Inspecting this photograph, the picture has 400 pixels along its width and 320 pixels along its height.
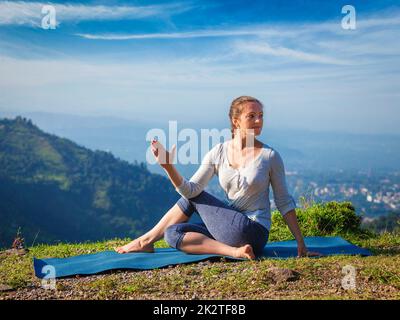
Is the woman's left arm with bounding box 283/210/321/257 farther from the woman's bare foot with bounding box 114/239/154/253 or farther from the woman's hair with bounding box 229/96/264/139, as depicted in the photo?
the woman's bare foot with bounding box 114/239/154/253

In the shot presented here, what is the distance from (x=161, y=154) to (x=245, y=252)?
145 cm

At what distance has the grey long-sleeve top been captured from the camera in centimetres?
669

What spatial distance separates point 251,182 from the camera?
666cm

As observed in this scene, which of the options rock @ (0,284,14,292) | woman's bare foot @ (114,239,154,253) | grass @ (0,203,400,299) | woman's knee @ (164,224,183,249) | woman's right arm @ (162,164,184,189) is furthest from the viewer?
woman's bare foot @ (114,239,154,253)

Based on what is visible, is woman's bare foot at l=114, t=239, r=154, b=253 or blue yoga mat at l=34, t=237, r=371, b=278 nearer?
blue yoga mat at l=34, t=237, r=371, b=278

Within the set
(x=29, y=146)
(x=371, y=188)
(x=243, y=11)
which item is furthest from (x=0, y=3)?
(x=243, y=11)

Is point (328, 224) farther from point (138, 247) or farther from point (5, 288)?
point (5, 288)

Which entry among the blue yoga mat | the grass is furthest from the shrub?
the grass

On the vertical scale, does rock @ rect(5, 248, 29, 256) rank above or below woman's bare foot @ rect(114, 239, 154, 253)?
below

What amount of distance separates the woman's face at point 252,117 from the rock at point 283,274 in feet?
5.44

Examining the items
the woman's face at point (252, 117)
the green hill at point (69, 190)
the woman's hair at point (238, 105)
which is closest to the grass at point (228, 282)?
the woman's face at point (252, 117)

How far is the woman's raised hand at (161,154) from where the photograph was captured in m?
6.13

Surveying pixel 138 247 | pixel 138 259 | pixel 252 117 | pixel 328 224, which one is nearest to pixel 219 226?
pixel 138 259

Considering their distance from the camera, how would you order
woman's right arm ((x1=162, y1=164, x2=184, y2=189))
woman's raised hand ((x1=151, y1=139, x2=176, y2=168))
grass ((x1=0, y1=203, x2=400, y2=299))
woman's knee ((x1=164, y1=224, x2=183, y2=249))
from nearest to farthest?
grass ((x1=0, y1=203, x2=400, y2=299))
woman's raised hand ((x1=151, y1=139, x2=176, y2=168))
woman's right arm ((x1=162, y1=164, x2=184, y2=189))
woman's knee ((x1=164, y1=224, x2=183, y2=249))
